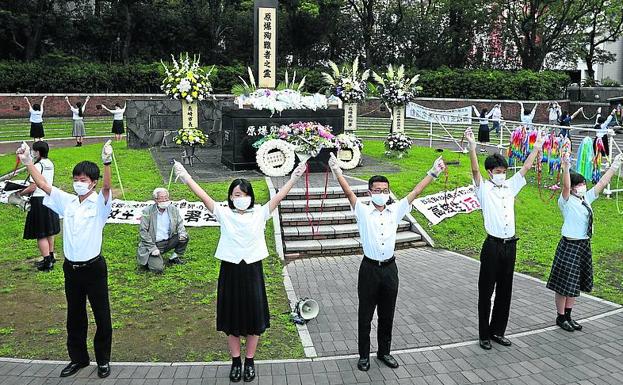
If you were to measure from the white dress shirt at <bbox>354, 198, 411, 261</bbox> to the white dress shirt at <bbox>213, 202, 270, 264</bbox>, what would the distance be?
3.40 feet

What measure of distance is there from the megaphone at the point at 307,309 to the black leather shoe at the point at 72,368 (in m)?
2.44

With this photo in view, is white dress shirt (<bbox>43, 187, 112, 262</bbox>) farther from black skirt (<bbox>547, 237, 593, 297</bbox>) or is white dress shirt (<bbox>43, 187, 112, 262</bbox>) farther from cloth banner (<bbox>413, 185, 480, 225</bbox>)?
cloth banner (<bbox>413, 185, 480, 225</bbox>)

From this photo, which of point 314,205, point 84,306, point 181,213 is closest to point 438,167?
point 84,306

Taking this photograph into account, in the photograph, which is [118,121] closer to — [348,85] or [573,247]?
[348,85]

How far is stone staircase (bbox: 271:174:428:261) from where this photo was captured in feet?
31.8

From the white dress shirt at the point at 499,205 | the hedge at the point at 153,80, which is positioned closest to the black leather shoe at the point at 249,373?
the white dress shirt at the point at 499,205

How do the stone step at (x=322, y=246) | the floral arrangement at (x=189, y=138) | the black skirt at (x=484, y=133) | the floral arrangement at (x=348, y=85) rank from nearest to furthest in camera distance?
the stone step at (x=322, y=246)
the floral arrangement at (x=189, y=138)
the floral arrangement at (x=348, y=85)
the black skirt at (x=484, y=133)

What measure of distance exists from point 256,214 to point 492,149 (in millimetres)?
17461

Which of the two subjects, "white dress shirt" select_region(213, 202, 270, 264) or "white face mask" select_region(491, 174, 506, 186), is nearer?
"white dress shirt" select_region(213, 202, 270, 264)

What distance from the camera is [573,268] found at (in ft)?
21.4

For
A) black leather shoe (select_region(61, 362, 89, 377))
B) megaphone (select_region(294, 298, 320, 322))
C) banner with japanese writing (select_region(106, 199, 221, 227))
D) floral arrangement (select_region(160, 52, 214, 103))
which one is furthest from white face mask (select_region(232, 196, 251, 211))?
floral arrangement (select_region(160, 52, 214, 103))

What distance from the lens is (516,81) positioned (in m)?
31.9

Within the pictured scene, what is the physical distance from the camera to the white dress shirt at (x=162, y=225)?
8577 millimetres

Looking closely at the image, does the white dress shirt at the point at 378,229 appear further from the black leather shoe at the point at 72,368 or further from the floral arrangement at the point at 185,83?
the floral arrangement at the point at 185,83
